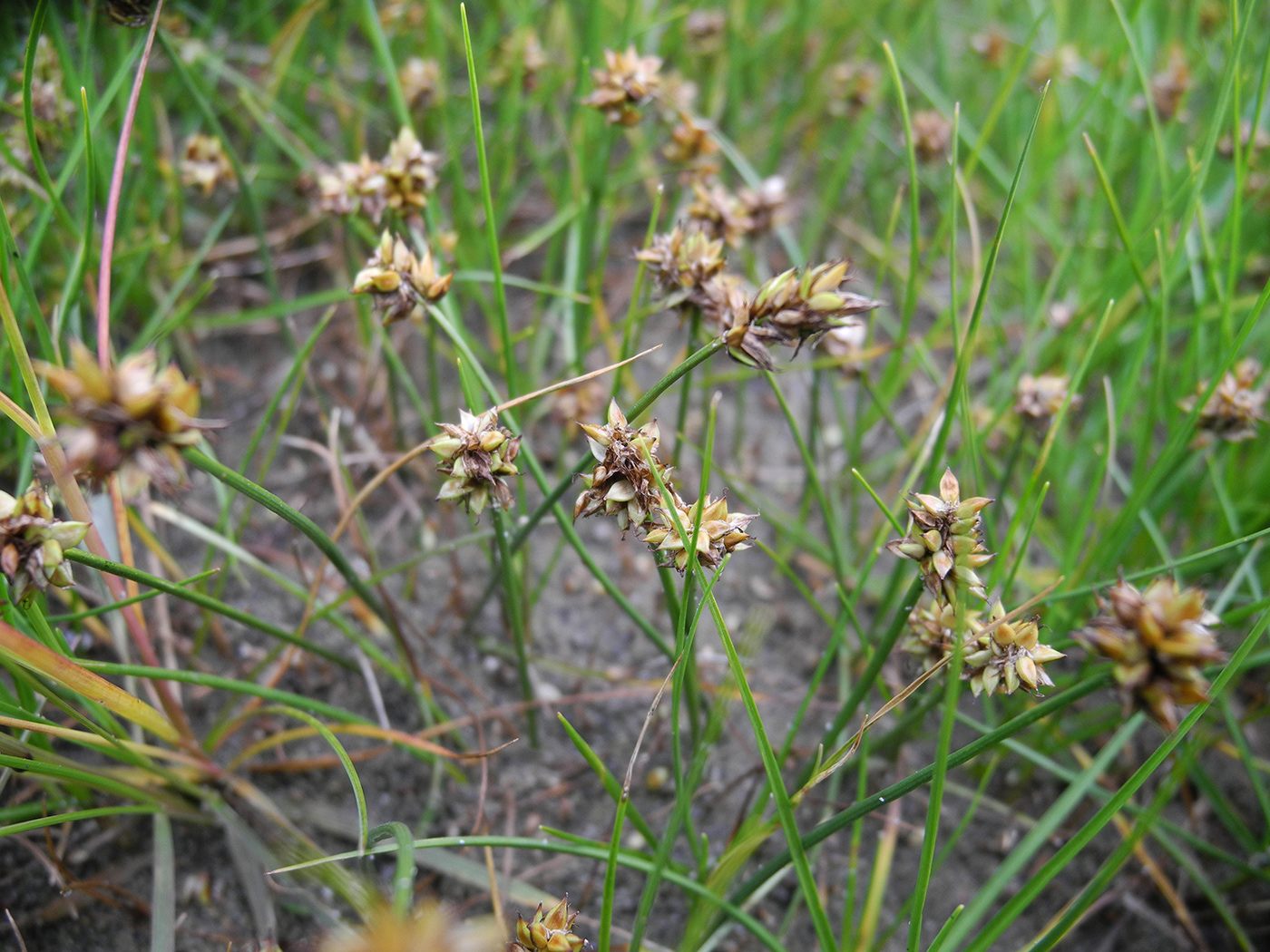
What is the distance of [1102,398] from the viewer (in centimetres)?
177

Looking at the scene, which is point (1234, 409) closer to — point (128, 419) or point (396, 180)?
point (396, 180)

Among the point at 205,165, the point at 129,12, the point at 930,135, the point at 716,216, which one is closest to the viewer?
the point at 129,12

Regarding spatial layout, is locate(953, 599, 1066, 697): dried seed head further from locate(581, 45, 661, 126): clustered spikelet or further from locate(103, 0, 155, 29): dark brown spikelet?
locate(103, 0, 155, 29): dark brown spikelet

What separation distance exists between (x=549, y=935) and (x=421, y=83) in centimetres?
158

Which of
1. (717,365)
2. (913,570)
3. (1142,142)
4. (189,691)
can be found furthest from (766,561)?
(1142,142)

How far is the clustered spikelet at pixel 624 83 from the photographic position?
1243 millimetres

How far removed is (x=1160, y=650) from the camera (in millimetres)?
610

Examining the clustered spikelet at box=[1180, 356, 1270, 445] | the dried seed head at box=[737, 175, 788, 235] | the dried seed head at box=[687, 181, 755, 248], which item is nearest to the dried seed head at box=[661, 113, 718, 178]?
the dried seed head at box=[737, 175, 788, 235]

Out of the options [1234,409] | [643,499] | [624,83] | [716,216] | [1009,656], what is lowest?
[1009,656]

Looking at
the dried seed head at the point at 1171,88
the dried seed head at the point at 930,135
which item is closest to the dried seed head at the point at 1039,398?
the dried seed head at the point at 930,135

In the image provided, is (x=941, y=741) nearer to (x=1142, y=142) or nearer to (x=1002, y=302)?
(x=1002, y=302)

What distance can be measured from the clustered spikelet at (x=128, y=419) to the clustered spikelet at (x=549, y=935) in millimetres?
581

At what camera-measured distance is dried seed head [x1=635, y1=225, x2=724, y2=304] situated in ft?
3.25

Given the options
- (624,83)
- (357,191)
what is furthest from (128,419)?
(624,83)
